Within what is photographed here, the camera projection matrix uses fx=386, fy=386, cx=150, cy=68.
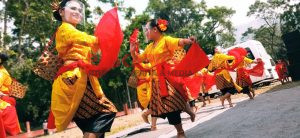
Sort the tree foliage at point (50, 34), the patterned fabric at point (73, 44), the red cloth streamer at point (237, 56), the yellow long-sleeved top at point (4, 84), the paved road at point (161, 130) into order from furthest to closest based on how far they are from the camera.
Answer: the tree foliage at point (50, 34), the red cloth streamer at point (237, 56), the paved road at point (161, 130), the yellow long-sleeved top at point (4, 84), the patterned fabric at point (73, 44)

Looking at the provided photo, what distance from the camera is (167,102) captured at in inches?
205

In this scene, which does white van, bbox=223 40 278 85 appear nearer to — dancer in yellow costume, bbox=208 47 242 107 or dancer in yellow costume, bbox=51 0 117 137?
dancer in yellow costume, bbox=208 47 242 107

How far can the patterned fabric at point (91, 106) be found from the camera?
3592 mm

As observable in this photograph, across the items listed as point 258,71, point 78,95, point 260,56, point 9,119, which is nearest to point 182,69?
point 78,95

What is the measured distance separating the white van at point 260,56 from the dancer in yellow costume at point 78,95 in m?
15.9

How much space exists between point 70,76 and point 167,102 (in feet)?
6.30

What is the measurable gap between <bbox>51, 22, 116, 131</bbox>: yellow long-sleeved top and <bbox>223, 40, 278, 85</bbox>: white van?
1591cm

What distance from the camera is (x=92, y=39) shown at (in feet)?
12.1

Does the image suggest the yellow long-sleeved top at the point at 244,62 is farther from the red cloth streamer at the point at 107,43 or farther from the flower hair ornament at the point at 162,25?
the red cloth streamer at the point at 107,43

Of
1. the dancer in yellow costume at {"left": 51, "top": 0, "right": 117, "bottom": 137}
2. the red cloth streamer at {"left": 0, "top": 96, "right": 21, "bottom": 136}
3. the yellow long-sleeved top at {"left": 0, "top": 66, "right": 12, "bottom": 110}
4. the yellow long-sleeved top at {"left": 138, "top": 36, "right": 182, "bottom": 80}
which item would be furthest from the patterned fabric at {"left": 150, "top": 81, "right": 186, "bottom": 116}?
the yellow long-sleeved top at {"left": 0, "top": 66, "right": 12, "bottom": 110}

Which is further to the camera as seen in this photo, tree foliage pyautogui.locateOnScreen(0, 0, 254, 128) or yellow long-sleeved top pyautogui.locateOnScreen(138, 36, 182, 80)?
tree foliage pyautogui.locateOnScreen(0, 0, 254, 128)

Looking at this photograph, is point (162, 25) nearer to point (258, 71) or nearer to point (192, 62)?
point (192, 62)

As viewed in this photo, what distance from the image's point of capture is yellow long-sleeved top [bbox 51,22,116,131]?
360cm

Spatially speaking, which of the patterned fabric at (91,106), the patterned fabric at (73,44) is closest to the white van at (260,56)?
the patterned fabric at (73,44)
